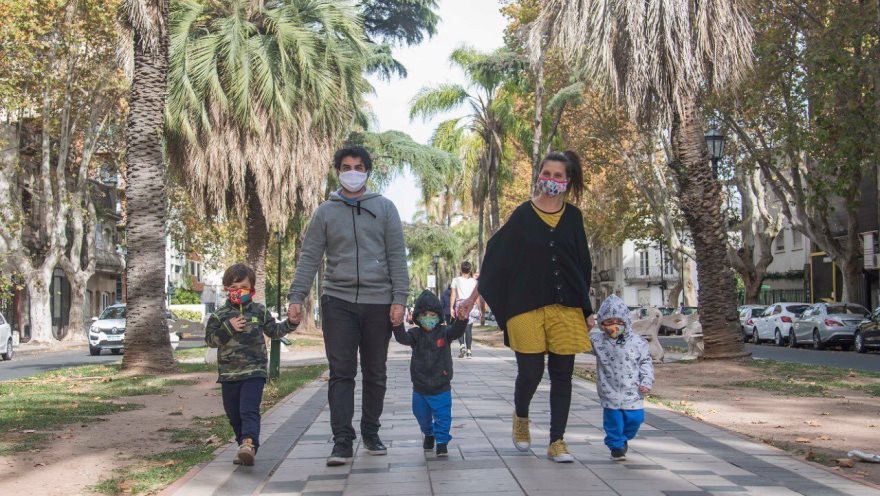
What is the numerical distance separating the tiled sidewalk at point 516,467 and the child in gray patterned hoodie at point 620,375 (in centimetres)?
22

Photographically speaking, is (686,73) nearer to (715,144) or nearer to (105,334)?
(715,144)

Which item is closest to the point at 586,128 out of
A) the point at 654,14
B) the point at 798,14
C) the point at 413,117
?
the point at 413,117

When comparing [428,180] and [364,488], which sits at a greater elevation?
[428,180]

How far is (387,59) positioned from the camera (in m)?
35.8

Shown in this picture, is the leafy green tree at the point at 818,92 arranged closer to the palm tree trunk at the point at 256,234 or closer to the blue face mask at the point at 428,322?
the palm tree trunk at the point at 256,234

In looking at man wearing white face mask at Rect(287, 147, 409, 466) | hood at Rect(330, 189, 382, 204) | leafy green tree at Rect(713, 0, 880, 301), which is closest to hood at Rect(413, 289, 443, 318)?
man wearing white face mask at Rect(287, 147, 409, 466)

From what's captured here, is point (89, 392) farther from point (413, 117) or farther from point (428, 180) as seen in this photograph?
point (413, 117)

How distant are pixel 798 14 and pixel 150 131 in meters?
16.2

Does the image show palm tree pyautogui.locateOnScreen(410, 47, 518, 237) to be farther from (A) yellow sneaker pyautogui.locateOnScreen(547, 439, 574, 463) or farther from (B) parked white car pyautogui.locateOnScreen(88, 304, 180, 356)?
(A) yellow sneaker pyautogui.locateOnScreen(547, 439, 574, 463)

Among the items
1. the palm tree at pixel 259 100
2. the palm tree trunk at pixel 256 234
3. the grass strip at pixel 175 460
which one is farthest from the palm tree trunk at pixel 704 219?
the palm tree trunk at pixel 256 234

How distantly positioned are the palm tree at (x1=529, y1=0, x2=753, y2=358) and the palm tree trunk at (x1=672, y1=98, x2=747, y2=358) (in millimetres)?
17

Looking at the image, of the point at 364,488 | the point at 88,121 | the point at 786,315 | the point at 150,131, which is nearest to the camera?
the point at 364,488

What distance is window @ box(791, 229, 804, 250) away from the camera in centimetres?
5434

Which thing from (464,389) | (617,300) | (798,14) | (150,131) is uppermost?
(798,14)
